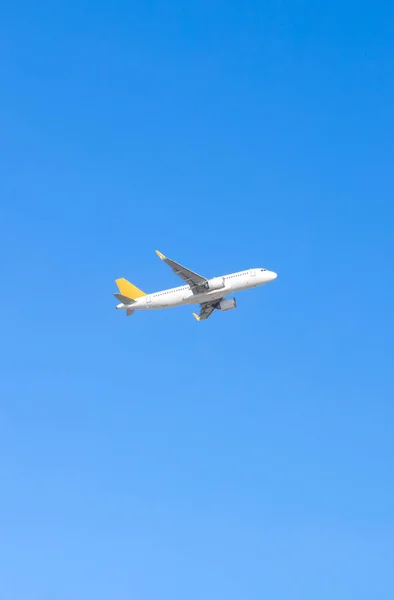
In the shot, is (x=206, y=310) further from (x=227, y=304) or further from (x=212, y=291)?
(x=212, y=291)

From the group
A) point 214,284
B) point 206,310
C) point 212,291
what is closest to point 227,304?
point 206,310

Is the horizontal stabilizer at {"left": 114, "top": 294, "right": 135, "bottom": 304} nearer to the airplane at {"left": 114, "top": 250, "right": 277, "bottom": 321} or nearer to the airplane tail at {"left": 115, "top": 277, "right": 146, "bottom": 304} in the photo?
the airplane at {"left": 114, "top": 250, "right": 277, "bottom": 321}

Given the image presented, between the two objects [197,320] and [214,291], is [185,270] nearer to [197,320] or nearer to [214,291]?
[214,291]

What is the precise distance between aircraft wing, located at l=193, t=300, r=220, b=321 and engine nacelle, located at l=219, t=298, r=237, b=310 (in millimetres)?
883

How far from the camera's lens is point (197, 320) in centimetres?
16625

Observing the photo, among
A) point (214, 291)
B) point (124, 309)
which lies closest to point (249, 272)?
point (214, 291)

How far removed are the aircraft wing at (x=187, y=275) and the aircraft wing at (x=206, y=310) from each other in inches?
325

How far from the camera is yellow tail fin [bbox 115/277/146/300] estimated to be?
164 metres

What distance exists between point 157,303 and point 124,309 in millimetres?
5710

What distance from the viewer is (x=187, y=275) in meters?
152

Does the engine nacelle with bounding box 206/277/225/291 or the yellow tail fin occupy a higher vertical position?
the yellow tail fin

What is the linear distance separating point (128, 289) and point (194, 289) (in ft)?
49.5

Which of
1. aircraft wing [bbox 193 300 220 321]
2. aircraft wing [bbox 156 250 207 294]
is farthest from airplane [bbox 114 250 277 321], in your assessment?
aircraft wing [bbox 193 300 220 321]

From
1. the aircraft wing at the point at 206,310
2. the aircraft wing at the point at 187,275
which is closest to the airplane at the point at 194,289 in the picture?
the aircraft wing at the point at 187,275
